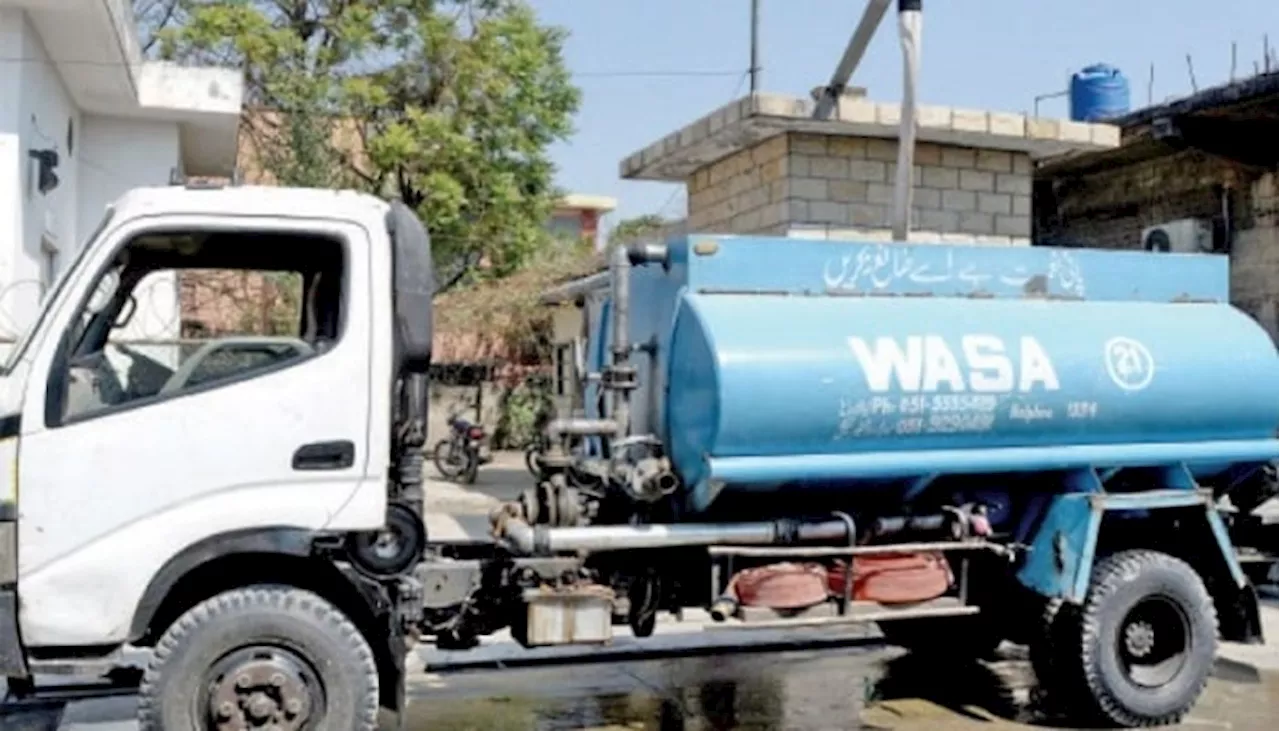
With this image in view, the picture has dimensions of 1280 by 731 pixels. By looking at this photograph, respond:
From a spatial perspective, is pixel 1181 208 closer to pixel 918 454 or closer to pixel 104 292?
pixel 918 454

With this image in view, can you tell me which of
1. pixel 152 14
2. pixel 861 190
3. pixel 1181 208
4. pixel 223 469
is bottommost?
pixel 223 469

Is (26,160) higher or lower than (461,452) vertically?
higher

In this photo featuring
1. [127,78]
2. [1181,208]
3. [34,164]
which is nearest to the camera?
[34,164]

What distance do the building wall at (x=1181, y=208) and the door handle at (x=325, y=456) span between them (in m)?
11.1

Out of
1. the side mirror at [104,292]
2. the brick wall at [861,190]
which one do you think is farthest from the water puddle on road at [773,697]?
the brick wall at [861,190]

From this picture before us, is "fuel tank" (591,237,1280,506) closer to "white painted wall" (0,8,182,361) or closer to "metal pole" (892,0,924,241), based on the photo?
"metal pole" (892,0,924,241)

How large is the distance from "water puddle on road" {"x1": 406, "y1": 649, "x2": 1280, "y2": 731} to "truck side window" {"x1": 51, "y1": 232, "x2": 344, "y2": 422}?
7.16ft

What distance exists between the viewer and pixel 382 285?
17.5 feet

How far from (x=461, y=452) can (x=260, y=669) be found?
1349 centimetres

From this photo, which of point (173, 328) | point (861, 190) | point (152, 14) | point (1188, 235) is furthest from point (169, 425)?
point (152, 14)

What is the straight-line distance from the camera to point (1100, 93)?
1552cm

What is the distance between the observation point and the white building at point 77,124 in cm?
972

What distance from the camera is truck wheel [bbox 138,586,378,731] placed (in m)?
5.04

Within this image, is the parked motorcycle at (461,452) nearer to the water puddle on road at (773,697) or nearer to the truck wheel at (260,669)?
the water puddle on road at (773,697)
